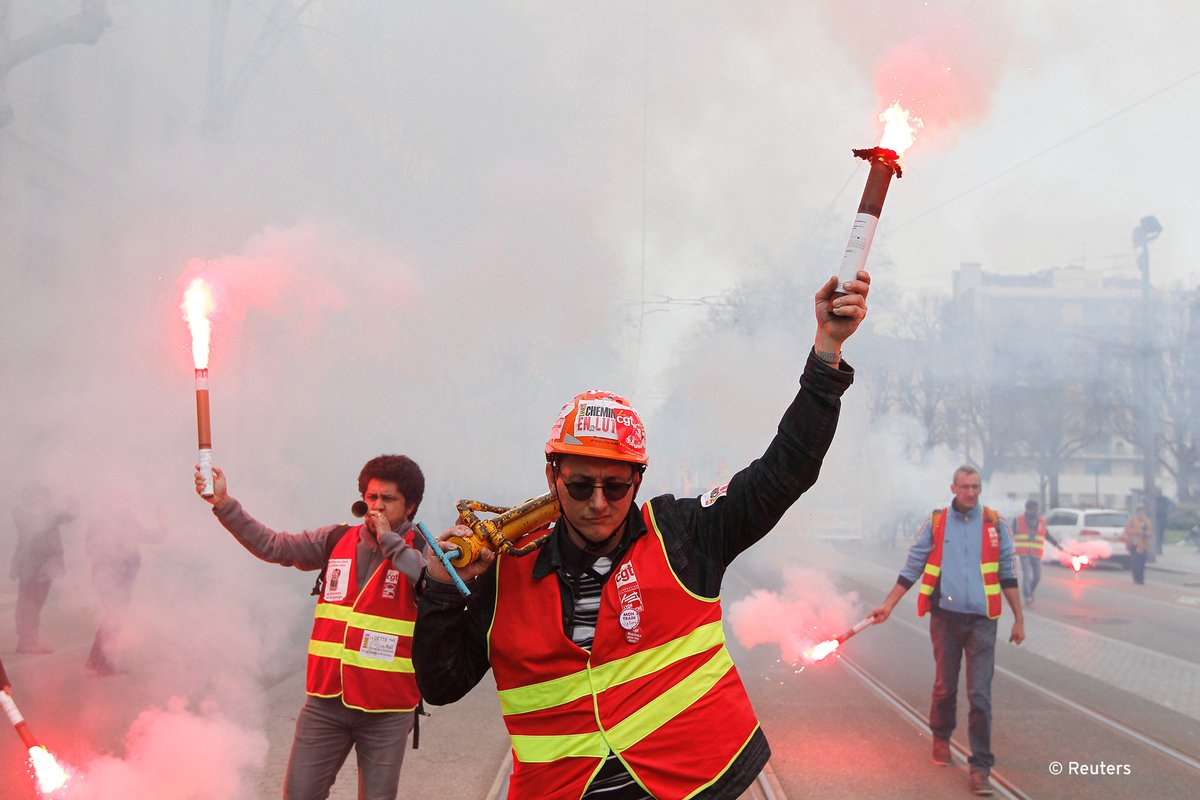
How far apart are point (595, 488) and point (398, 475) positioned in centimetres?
180

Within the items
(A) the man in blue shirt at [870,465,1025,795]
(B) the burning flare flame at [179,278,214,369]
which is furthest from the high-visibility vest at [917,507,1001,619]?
(B) the burning flare flame at [179,278,214,369]

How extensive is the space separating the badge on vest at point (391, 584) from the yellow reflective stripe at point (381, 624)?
73mm

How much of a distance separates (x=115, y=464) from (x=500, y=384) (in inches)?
219

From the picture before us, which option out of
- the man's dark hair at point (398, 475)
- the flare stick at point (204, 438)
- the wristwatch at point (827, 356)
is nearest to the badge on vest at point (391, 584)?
the man's dark hair at point (398, 475)

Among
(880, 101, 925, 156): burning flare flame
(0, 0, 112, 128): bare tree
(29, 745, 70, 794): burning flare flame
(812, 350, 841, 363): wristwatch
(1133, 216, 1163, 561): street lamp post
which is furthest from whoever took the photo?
(1133, 216, 1163, 561): street lamp post

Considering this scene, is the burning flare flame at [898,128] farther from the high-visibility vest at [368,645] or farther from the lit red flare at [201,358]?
the lit red flare at [201,358]

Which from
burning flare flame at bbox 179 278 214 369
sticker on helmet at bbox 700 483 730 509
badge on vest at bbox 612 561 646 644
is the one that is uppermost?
burning flare flame at bbox 179 278 214 369

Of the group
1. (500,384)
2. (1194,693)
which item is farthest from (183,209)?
(1194,693)

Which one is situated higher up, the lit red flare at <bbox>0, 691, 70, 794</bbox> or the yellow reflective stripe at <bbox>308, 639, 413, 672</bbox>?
the yellow reflective stripe at <bbox>308, 639, 413, 672</bbox>

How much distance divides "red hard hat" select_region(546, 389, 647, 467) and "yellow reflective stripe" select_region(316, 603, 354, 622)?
167 cm

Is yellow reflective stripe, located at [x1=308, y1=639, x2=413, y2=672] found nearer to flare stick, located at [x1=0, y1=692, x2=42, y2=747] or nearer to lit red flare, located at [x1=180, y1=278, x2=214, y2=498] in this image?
lit red flare, located at [x1=180, y1=278, x2=214, y2=498]

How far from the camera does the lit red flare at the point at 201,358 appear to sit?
3.31 m

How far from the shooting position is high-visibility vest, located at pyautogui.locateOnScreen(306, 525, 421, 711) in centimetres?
332

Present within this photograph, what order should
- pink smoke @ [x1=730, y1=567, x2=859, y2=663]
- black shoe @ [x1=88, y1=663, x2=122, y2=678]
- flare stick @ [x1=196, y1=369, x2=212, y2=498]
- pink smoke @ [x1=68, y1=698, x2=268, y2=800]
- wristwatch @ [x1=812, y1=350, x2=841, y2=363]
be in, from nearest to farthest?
1. wristwatch @ [x1=812, y1=350, x2=841, y2=363]
2. flare stick @ [x1=196, y1=369, x2=212, y2=498]
3. pink smoke @ [x1=68, y1=698, x2=268, y2=800]
4. black shoe @ [x1=88, y1=663, x2=122, y2=678]
5. pink smoke @ [x1=730, y1=567, x2=859, y2=663]
